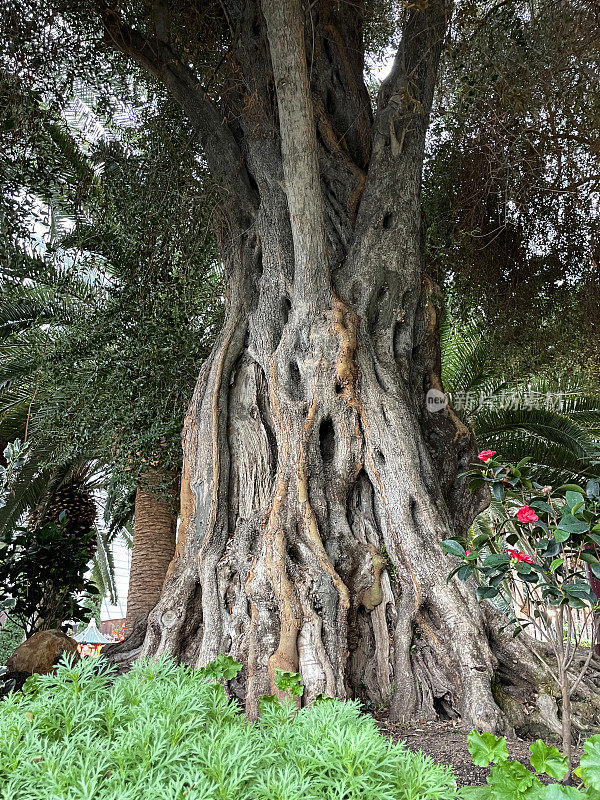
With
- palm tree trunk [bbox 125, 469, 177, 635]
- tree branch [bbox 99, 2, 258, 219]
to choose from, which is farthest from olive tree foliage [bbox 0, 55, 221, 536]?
palm tree trunk [bbox 125, 469, 177, 635]

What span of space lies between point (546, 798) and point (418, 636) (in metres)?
2.38

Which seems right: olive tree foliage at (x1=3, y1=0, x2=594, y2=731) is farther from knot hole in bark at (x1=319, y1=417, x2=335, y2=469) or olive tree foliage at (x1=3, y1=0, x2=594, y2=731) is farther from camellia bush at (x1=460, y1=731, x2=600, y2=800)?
camellia bush at (x1=460, y1=731, x2=600, y2=800)

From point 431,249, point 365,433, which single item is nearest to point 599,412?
point 431,249

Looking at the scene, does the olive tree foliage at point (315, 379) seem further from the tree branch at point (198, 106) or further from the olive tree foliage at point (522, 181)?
the olive tree foliage at point (522, 181)

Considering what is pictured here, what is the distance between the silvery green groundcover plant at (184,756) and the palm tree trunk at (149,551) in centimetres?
508

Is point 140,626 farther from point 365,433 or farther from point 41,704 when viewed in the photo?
point 41,704

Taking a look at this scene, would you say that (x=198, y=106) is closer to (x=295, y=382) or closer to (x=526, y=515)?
(x=295, y=382)

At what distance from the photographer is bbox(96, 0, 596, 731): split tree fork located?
3629 mm

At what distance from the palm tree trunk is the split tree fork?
2678 millimetres

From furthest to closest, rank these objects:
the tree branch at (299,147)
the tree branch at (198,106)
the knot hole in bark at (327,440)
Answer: the tree branch at (198,106), the knot hole in bark at (327,440), the tree branch at (299,147)

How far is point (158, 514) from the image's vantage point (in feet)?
24.6

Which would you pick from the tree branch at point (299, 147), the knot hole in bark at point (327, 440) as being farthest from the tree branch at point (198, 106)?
the knot hole in bark at point (327, 440)

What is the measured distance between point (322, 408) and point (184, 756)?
288 centimetres

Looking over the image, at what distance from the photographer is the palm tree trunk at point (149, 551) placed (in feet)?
23.0
